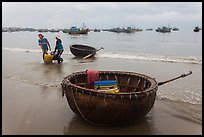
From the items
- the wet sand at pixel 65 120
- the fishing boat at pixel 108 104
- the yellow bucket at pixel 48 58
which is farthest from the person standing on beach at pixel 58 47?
the fishing boat at pixel 108 104

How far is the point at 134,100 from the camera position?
489 centimetres

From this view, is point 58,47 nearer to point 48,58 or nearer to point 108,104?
point 48,58

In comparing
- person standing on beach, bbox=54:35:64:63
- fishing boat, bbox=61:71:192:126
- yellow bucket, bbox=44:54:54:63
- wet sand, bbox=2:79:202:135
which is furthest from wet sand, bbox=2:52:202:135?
yellow bucket, bbox=44:54:54:63

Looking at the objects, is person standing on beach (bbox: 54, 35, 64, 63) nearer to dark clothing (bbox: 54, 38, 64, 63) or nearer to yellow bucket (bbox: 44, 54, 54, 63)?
dark clothing (bbox: 54, 38, 64, 63)

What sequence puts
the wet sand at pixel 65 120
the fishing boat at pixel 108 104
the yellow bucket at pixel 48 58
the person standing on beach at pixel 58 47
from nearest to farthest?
the fishing boat at pixel 108 104 → the wet sand at pixel 65 120 → the person standing on beach at pixel 58 47 → the yellow bucket at pixel 48 58

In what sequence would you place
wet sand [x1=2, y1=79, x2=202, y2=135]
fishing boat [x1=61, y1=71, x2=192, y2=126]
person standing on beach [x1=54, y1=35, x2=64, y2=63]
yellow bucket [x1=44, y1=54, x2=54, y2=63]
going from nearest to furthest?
1. fishing boat [x1=61, y1=71, x2=192, y2=126]
2. wet sand [x1=2, y1=79, x2=202, y2=135]
3. person standing on beach [x1=54, y1=35, x2=64, y2=63]
4. yellow bucket [x1=44, y1=54, x2=54, y2=63]

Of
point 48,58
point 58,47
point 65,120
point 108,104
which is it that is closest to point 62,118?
point 65,120

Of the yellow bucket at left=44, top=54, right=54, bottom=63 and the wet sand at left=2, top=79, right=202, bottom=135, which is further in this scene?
the yellow bucket at left=44, top=54, right=54, bottom=63

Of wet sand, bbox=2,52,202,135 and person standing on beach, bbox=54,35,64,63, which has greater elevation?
person standing on beach, bbox=54,35,64,63

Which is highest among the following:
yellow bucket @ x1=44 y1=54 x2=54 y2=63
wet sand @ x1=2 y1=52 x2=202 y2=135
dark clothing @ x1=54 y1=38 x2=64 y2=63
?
dark clothing @ x1=54 y1=38 x2=64 y2=63

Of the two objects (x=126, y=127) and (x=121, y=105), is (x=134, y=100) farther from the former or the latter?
(x=126, y=127)

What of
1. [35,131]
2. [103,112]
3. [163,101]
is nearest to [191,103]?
[163,101]

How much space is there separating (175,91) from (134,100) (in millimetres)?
4006

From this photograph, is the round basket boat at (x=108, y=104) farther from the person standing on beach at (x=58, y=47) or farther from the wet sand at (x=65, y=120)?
the person standing on beach at (x=58, y=47)
